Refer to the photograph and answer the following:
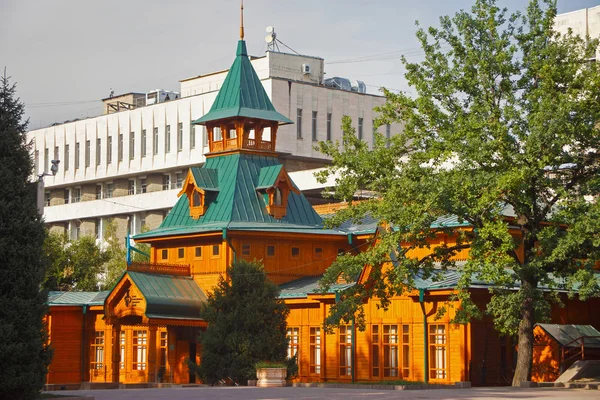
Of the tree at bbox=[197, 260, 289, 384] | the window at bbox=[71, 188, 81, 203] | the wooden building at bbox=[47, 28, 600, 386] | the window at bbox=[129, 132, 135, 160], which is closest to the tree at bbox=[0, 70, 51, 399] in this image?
the tree at bbox=[197, 260, 289, 384]

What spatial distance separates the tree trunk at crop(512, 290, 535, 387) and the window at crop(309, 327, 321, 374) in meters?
13.1

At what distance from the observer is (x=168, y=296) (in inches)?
2132

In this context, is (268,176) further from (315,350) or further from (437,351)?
(437,351)

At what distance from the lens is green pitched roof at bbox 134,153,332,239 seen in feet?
187

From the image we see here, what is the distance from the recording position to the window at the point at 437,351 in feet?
157

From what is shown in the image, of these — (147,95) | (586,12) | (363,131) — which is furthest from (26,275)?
(147,95)

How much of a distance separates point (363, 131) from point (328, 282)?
205 ft

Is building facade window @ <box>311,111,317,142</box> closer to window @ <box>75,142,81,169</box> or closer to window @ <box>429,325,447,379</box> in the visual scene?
window @ <box>75,142,81,169</box>

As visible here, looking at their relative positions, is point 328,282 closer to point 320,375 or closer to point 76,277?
point 320,375

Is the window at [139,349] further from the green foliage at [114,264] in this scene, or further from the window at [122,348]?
the green foliage at [114,264]

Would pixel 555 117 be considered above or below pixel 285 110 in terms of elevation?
below

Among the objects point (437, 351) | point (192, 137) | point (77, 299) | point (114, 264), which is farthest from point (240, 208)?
point (192, 137)

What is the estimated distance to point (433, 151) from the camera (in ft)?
134

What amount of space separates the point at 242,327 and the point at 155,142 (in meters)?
63.3
